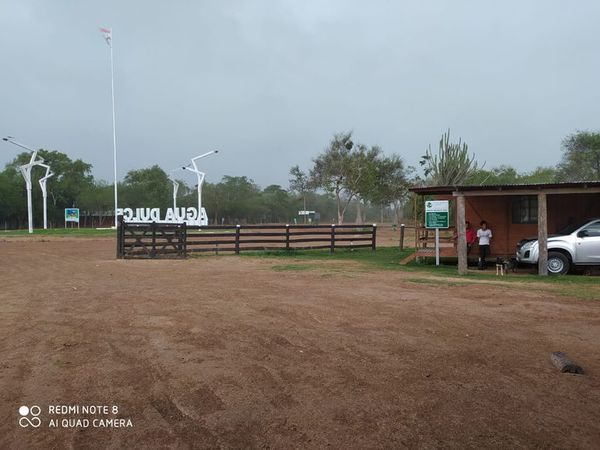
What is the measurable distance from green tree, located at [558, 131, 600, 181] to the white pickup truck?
34.2 meters

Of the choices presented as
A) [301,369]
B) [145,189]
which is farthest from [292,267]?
[145,189]

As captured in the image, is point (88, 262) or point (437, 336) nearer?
point (437, 336)

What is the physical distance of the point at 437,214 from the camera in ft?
51.7

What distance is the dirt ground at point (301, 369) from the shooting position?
3621 millimetres

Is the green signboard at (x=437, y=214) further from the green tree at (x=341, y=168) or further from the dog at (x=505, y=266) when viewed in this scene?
the green tree at (x=341, y=168)

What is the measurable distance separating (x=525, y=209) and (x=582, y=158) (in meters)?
33.5

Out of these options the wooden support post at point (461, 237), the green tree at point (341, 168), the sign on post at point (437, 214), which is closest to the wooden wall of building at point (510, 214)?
the sign on post at point (437, 214)

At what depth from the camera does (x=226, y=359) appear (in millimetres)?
5320

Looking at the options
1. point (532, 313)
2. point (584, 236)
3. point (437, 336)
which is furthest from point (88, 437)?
point (584, 236)

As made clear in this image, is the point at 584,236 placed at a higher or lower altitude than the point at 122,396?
higher

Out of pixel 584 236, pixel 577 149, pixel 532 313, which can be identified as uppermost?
pixel 577 149

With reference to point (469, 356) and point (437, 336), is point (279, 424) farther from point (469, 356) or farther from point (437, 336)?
point (437, 336)

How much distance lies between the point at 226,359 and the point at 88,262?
13.6 metres

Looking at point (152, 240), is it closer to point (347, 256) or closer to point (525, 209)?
point (347, 256)
